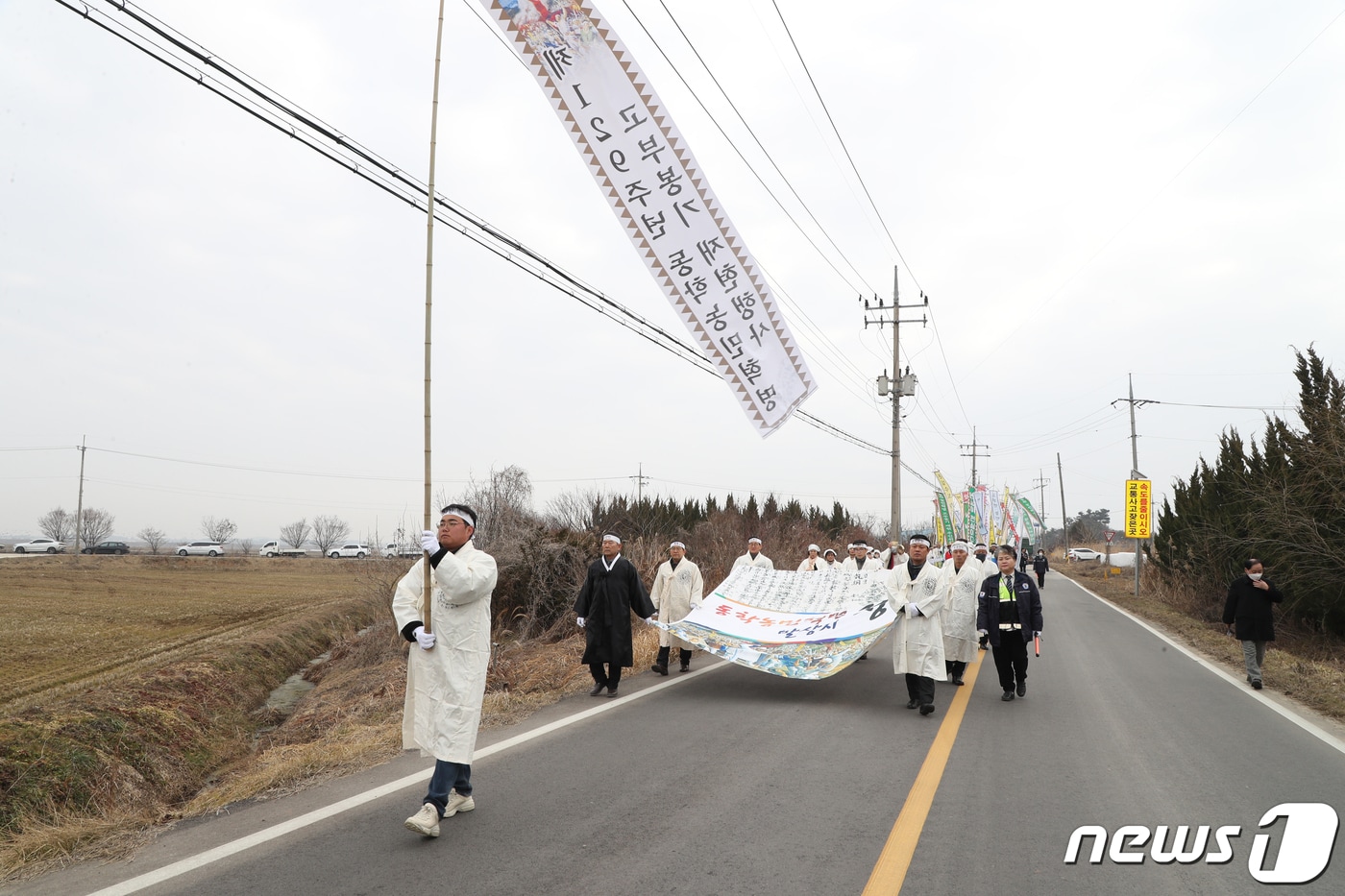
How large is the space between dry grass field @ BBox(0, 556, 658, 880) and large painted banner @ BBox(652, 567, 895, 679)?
164 centimetres

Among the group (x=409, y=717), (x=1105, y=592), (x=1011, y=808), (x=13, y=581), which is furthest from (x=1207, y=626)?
(x=13, y=581)

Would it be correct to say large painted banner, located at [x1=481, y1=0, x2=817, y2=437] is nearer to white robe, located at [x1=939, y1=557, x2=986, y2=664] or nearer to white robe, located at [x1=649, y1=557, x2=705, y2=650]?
white robe, located at [x1=649, y1=557, x2=705, y2=650]

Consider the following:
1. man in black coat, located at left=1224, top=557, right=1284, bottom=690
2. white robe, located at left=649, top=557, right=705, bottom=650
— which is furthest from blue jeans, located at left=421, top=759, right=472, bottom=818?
man in black coat, located at left=1224, top=557, right=1284, bottom=690

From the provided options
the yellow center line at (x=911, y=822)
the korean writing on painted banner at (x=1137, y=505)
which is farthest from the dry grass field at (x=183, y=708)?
the korean writing on painted banner at (x=1137, y=505)

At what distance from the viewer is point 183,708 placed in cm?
1081

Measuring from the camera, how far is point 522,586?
15102 millimetres

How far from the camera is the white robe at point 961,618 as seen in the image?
11125 millimetres

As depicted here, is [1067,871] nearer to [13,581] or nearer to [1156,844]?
[1156,844]

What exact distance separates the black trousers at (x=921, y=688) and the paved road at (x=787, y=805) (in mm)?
218

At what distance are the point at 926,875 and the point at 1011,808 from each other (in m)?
1.42

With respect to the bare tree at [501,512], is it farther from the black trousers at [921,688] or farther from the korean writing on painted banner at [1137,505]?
the korean writing on painted banner at [1137,505]

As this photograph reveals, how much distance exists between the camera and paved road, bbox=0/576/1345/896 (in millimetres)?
4062

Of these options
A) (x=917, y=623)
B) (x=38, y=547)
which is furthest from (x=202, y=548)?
(x=917, y=623)

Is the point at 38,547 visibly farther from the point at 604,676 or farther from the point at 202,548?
the point at 604,676
